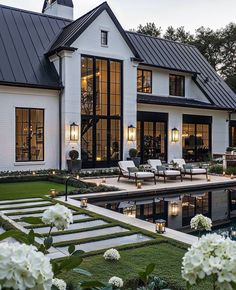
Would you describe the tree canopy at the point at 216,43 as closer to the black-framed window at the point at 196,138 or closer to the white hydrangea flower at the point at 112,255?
the black-framed window at the point at 196,138

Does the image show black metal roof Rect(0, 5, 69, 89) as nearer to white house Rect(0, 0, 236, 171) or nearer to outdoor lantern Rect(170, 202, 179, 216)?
white house Rect(0, 0, 236, 171)

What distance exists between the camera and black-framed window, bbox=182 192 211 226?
941 cm

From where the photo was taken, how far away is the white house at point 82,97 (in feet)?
52.6

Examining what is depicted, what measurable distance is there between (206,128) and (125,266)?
1874cm

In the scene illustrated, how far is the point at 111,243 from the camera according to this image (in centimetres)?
627

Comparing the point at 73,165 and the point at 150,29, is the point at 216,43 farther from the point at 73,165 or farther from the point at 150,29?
the point at 73,165

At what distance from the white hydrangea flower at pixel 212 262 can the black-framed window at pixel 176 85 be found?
2109 centimetres

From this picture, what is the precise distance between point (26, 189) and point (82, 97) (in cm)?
640

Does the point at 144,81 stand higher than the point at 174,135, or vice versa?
the point at 144,81

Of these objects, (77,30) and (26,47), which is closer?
(77,30)

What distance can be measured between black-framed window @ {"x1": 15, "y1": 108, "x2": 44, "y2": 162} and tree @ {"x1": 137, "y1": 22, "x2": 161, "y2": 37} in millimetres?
28227

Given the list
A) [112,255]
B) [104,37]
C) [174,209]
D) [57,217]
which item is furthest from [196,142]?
[57,217]

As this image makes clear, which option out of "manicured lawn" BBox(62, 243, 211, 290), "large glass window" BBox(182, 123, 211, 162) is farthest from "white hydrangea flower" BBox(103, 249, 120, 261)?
"large glass window" BBox(182, 123, 211, 162)

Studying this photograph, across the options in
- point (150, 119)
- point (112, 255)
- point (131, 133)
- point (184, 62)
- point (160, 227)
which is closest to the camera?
point (112, 255)
